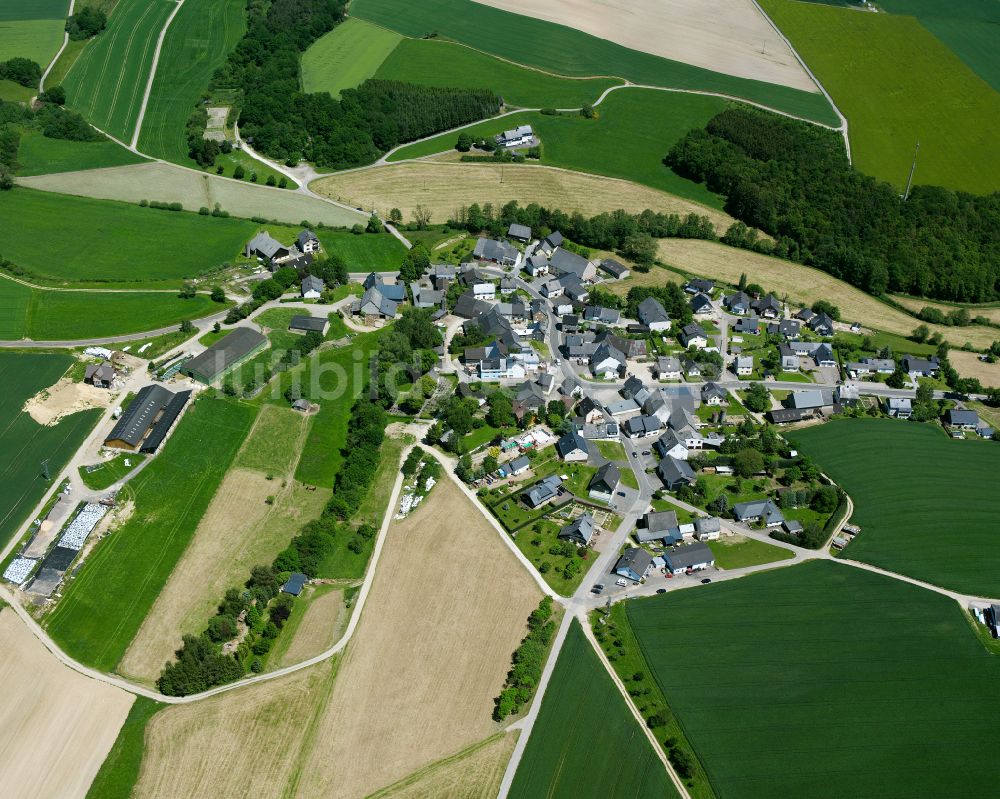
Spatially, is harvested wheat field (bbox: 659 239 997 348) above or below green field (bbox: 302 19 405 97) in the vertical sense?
below

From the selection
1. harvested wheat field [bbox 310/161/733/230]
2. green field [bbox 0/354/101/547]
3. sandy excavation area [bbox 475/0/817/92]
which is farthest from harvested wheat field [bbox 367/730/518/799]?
sandy excavation area [bbox 475/0/817/92]

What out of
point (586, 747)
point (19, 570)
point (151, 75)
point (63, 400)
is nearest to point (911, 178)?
point (586, 747)

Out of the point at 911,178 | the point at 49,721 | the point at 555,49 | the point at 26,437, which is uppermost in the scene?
the point at 555,49

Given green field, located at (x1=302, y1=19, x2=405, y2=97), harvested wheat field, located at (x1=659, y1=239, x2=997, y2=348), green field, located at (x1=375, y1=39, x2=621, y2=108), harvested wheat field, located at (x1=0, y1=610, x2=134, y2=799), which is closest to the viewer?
harvested wheat field, located at (x1=0, y1=610, x2=134, y2=799)

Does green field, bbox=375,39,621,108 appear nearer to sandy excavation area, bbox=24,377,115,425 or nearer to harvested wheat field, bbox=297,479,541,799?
sandy excavation area, bbox=24,377,115,425

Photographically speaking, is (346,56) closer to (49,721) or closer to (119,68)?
(119,68)

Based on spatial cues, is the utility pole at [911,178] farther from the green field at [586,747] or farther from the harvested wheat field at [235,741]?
the harvested wheat field at [235,741]
